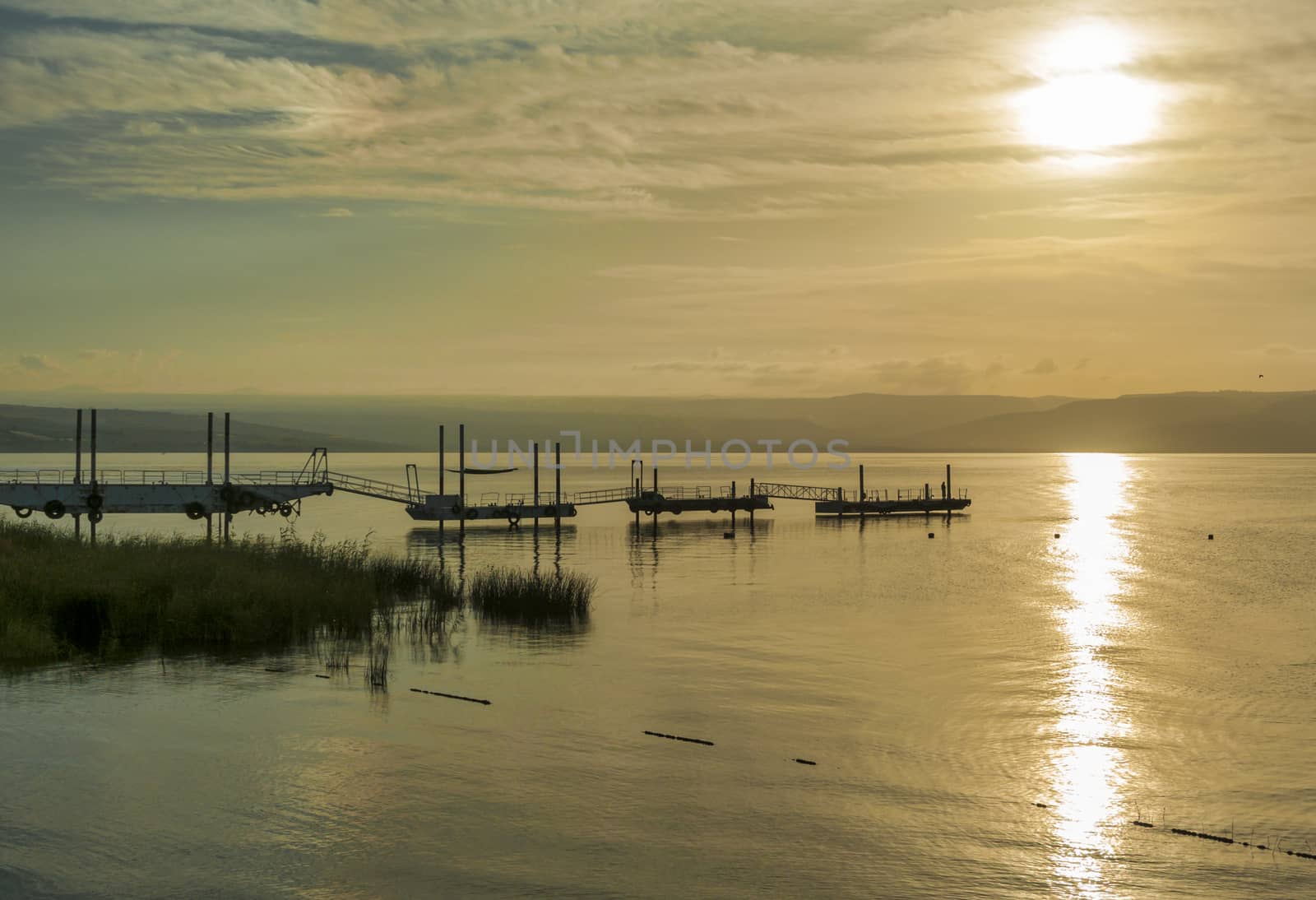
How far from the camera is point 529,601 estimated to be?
35.1m

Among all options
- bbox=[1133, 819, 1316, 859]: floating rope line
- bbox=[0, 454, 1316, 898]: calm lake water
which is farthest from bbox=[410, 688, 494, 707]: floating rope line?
bbox=[1133, 819, 1316, 859]: floating rope line

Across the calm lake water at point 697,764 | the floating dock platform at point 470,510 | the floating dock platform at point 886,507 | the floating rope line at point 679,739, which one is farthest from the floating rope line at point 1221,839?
the floating dock platform at point 886,507

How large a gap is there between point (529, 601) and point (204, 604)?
10213 millimetres

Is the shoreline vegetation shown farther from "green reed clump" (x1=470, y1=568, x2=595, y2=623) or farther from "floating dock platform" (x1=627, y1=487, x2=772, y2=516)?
"floating dock platform" (x1=627, y1=487, x2=772, y2=516)

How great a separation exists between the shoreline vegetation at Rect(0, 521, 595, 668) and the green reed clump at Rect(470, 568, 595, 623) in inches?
1.8

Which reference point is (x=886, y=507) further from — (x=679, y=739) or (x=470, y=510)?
(x=679, y=739)

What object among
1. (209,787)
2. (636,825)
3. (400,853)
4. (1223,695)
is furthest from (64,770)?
(1223,695)

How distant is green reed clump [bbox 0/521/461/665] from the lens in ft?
85.8

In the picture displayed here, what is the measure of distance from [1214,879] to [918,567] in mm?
44384

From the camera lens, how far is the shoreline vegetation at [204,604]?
86.2 ft

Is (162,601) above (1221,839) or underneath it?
above

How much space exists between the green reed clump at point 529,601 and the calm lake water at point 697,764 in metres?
1.39

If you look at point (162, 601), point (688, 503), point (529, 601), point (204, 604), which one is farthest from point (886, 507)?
point (162, 601)

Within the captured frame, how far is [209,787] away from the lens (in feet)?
54.6
